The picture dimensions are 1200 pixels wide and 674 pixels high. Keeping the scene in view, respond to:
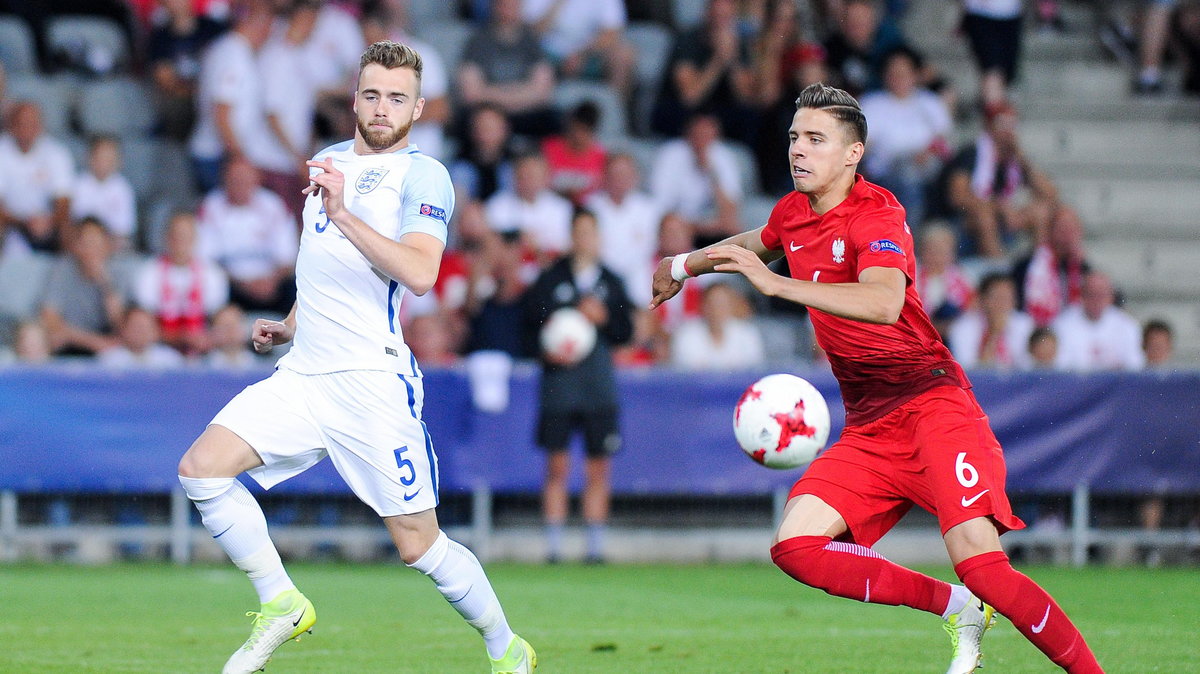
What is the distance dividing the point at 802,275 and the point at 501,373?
6208 millimetres

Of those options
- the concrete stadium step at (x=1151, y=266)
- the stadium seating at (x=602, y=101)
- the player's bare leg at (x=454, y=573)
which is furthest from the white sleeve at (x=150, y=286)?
the concrete stadium step at (x=1151, y=266)

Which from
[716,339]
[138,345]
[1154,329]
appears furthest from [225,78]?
[1154,329]

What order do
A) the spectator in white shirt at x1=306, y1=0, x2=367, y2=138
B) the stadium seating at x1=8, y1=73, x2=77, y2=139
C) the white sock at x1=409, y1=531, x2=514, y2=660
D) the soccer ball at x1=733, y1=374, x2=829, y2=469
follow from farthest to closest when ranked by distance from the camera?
the stadium seating at x1=8, y1=73, x2=77, y2=139 < the spectator in white shirt at x1=306, y1=0, x2=367, y2=138 < the soccer ball at x1=733, y1=374, x2=829, y2=469 < the white sock at x1=409, y1=531, x2=514, y2=660

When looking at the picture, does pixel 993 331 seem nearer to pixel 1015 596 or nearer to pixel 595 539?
pixel 595 539

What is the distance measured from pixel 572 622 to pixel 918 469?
128 inches

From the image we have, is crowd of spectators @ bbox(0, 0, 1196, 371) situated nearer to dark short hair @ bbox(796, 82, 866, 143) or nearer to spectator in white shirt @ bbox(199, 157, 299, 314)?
spectator in white shirt @ bbox(199, 157, 299, 314)

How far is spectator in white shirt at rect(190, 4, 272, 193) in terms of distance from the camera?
583 inches

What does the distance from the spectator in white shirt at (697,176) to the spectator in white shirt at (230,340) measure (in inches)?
165

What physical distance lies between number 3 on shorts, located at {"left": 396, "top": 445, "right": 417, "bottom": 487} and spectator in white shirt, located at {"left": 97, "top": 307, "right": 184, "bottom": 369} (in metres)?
6.80

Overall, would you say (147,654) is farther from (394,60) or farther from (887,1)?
(887,1)

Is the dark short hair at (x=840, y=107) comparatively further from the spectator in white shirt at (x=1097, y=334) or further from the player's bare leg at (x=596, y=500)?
the spectator in white shirt at (x=1097, y=334)

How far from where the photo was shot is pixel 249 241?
14.0 metres

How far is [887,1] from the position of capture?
1850 cm

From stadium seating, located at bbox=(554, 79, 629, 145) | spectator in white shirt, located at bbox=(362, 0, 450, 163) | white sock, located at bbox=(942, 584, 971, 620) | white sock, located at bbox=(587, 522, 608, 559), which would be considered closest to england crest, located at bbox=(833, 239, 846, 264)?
white sock, located at bbox=(942, 584, 971, 620)
